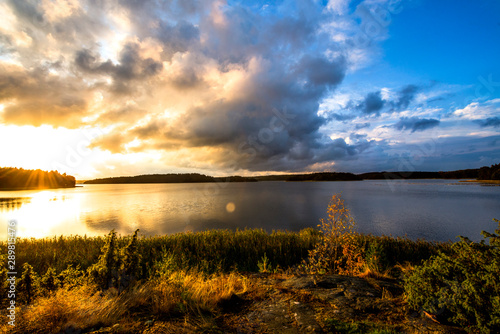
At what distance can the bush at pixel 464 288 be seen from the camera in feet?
10.3

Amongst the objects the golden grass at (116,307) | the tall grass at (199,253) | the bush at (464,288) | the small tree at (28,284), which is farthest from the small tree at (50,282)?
the bush at (464,288)

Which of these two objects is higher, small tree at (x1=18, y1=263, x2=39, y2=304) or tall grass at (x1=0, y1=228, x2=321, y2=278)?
small tree at (x1=18, y1=263, x2=39, y2=304)

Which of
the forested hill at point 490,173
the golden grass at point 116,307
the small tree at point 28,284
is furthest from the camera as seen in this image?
the forested hill at point 490,173

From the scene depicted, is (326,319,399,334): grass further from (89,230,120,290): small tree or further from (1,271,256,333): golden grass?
(89,230,120,290): small tree

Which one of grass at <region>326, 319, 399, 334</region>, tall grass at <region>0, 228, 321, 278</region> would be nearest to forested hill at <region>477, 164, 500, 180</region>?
tall grass at <region>0, 228, 321, 278</region>

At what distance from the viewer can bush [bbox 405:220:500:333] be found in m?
3.14

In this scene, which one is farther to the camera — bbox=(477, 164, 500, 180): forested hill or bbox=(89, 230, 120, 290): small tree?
bbox=(477, 164, 500, 180): forested hill

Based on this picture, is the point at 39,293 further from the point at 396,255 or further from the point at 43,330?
the point at 396,255

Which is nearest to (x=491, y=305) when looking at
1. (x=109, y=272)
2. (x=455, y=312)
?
Result: (x=455, y=312)

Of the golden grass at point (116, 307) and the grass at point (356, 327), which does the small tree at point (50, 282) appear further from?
the grass at point (356, 327)

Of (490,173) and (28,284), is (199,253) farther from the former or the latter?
(490,173)

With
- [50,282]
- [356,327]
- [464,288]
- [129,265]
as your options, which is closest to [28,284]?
[50,282]

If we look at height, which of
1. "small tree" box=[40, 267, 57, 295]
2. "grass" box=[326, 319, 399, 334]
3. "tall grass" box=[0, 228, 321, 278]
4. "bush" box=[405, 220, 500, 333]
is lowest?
"tall grass" box=[0, 228, 321, 278]

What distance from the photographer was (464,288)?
134 inches
